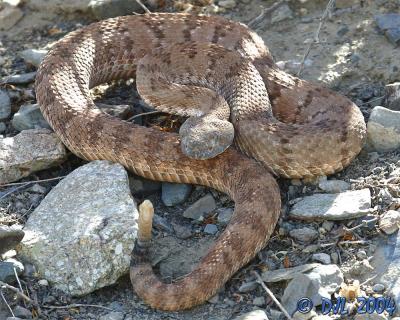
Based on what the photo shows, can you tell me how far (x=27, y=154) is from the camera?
20.6 ft

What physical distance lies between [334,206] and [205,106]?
1590 millimetres

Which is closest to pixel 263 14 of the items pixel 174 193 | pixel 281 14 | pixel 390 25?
pixel 281 14

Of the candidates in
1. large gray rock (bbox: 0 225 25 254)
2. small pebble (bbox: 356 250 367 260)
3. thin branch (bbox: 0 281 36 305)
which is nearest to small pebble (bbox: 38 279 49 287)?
thin branch (bbox: 0 281 36 305)

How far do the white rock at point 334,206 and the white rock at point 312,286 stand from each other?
611 millimetres

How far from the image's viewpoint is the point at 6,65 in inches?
311

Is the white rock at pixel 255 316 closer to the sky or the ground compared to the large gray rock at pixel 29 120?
closer to the ground

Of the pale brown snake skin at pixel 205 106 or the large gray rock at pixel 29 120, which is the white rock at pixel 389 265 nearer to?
the pale brown snake skin at pixel 205 106

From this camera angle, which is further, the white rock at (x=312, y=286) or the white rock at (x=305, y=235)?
the white rock at (x=305, y=235)

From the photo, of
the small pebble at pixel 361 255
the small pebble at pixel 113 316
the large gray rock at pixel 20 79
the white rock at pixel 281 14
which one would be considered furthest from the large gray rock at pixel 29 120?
the small pebble at pixel 361 255

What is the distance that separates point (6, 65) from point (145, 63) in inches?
72.3

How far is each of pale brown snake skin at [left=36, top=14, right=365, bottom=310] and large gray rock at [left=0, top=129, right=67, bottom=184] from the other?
15 centimetres

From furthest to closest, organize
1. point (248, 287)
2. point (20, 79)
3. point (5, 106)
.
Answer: point (20, 79)
point (5, 106)
point (248, 287)

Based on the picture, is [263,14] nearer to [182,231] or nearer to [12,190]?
[182,231]

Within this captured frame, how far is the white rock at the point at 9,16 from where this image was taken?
8506mm
